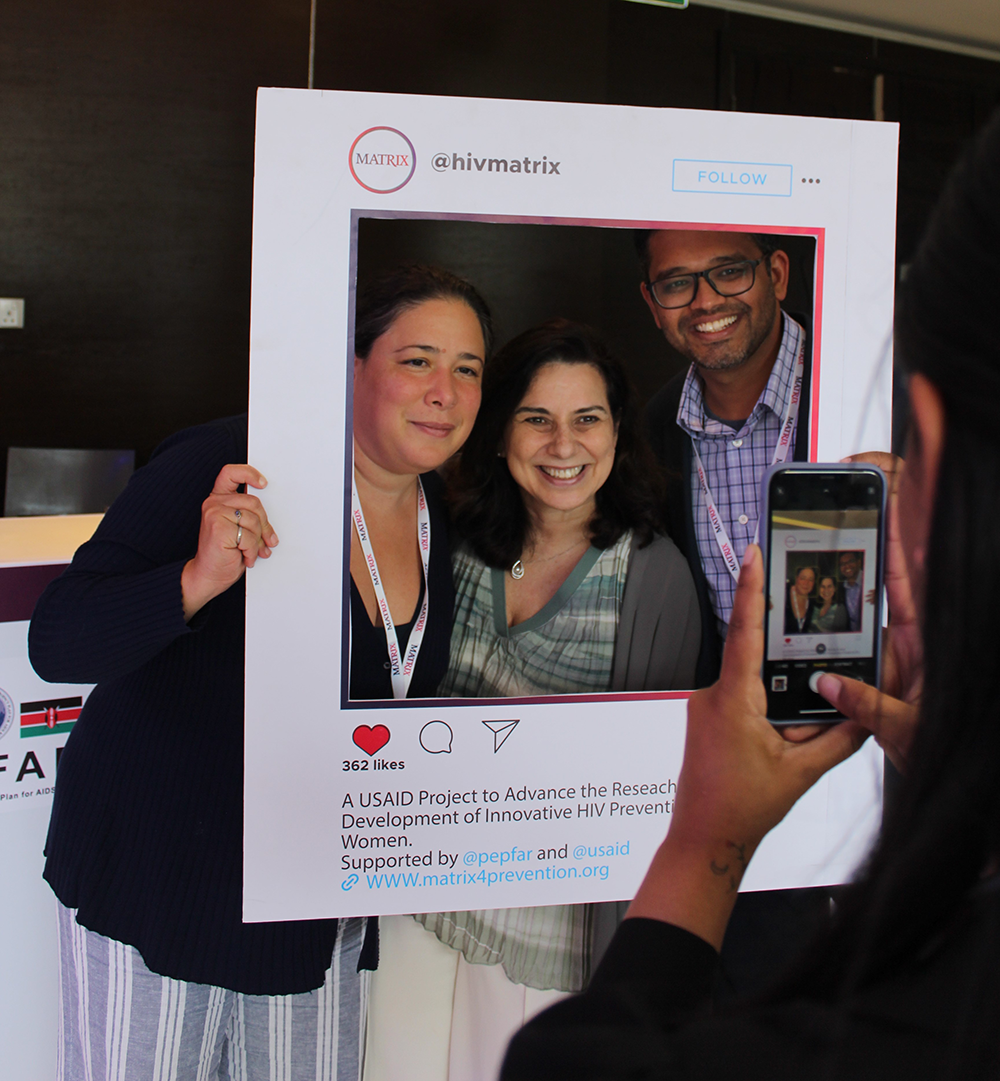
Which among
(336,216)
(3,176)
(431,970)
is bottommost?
(431,970)

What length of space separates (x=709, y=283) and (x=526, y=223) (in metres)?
0.25

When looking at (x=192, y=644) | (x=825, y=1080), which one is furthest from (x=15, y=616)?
Result: (x=825, y=1080)

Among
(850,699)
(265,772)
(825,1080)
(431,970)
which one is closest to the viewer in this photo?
(825,1080)

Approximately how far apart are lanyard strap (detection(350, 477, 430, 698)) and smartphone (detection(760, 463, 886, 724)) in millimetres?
416

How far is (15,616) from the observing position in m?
1.62

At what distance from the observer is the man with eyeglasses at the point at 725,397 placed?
1.09 m

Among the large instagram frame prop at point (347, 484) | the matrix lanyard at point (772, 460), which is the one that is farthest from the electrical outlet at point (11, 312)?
the matrix lanyard at point (772, 460)

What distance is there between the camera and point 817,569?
0.99 meters

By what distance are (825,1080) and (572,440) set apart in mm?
816

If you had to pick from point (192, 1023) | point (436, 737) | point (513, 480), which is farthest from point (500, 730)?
point (192, 1023)

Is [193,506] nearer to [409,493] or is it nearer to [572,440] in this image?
[409,493]

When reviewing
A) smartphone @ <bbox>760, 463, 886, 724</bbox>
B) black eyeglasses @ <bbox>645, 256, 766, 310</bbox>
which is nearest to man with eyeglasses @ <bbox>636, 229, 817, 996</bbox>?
black eyeglasses @ <bbox>645, 256, 766, 310</bbox>

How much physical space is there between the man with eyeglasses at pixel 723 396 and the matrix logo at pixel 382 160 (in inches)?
12.0

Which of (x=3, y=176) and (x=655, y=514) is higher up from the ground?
(x=3, y=176)
